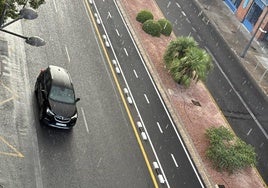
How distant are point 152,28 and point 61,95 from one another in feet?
48.1

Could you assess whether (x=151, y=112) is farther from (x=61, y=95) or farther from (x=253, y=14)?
(x=253, y=14)

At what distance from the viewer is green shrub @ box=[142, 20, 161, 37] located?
35.9 metres

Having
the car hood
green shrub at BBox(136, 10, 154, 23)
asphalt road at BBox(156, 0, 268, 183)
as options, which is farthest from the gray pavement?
the car hood

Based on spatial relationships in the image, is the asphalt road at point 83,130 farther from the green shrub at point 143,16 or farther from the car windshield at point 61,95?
the green shrub at point 143,16

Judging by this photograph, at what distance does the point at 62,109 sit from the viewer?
2275 centimetres

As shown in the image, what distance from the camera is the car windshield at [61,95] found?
2319 centimetres

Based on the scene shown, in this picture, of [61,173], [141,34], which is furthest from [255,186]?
[141,34]

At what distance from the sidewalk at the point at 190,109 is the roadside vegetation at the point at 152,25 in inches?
16.4

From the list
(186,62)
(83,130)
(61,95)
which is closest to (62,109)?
(61,95)

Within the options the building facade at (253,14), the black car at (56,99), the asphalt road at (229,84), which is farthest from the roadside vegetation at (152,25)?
the black car at (56,99)

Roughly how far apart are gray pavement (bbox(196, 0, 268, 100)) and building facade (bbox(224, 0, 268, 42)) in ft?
1.74

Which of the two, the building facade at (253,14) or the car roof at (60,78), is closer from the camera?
the car roof at (60,78)

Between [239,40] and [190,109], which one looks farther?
[239,40]

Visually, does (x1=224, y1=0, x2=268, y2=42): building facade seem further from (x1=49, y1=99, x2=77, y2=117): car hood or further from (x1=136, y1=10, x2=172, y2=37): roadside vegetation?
(x1=49, y1=99, x2=77, y2=117): car hood
